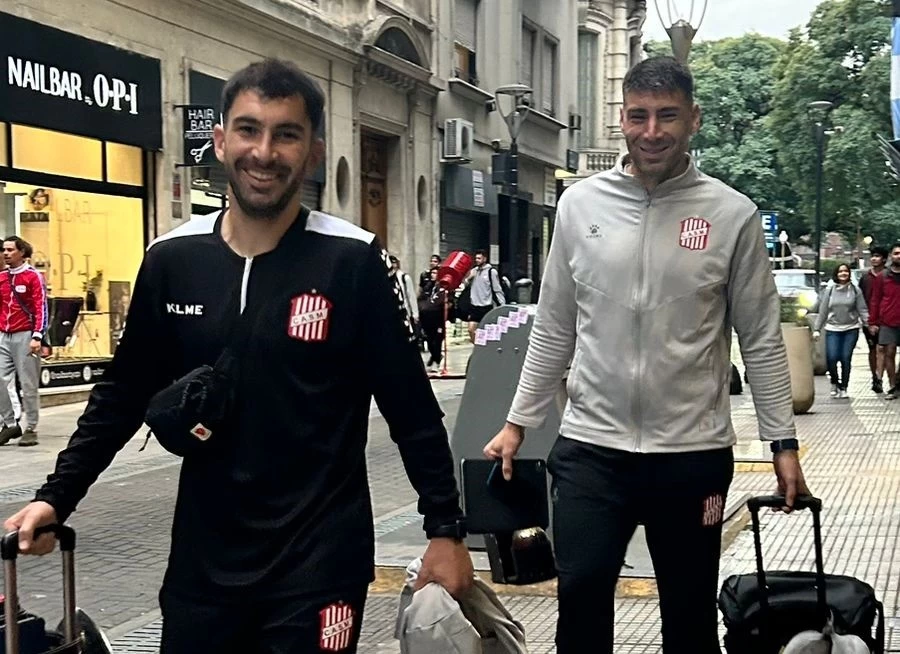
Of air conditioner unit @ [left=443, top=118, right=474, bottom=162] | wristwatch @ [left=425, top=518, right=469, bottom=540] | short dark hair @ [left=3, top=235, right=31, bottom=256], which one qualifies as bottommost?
wristwatch @ [left=425, top=518, right=469, bottom=540]

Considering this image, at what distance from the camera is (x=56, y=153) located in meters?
16.0

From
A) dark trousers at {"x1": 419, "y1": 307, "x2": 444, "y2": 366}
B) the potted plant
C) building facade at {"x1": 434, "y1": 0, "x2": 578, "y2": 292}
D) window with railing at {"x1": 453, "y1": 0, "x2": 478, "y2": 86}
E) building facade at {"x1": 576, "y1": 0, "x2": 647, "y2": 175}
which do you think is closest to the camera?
the potted plant

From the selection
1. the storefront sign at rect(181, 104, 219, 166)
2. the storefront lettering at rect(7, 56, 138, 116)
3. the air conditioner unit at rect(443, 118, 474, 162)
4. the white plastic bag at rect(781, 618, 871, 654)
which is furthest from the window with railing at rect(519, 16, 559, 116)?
the white plastic bag at rect(781, 618, 871, 654)

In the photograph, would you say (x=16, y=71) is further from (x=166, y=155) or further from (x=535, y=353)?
(x=535, y=353)

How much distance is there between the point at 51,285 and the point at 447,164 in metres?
15.6

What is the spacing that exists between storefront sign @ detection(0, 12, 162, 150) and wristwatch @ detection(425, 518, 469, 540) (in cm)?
1302

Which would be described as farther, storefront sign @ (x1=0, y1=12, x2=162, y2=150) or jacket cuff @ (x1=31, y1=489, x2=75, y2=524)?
storefront sign @ (x1=0, y1=12, x2=162, y2=150)

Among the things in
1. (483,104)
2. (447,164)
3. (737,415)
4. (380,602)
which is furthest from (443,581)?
(483,104)

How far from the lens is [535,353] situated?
404 centimetres

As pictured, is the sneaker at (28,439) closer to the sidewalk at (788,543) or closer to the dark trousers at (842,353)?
the sidewalk at (788,543)

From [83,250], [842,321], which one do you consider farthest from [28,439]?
[842,321]

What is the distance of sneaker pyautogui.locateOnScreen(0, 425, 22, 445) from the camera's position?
41.2ft

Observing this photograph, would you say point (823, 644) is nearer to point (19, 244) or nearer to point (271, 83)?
point (271, 83)

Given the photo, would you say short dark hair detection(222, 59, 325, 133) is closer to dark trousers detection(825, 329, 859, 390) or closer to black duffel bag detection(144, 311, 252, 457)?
black duffel bag detection(144, 311, 252, 457)
